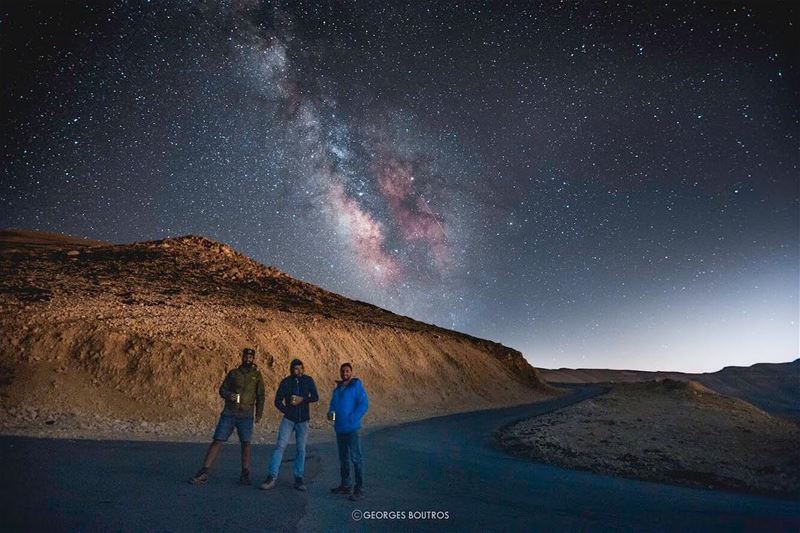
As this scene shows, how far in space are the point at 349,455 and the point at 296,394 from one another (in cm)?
135

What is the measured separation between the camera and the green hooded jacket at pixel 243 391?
25.6 ft

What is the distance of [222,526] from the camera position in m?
5.45

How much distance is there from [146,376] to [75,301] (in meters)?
6.15

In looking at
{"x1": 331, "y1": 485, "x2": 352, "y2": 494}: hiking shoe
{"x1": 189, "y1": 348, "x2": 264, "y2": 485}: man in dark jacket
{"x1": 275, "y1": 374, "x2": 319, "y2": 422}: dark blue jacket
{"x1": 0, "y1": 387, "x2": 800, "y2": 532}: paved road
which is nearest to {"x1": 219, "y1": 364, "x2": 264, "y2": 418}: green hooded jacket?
{"x1": 189, "y1": 348, "x2": 264, "y2": 485}: man in dark jacket

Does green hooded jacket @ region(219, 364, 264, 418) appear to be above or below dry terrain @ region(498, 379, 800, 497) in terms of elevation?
above

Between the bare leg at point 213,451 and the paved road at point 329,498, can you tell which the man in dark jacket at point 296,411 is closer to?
the paved road at point 329,498

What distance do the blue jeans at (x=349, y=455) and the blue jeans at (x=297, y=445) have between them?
2.05 ft

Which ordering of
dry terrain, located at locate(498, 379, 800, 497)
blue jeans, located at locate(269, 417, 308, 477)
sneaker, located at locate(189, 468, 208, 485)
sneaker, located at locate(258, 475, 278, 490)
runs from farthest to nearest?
dry terrain, located at locate(498, 379, 800, 497) < blue jeans, located at locate(269, 417, 308, 477) < sneaker, located at locate(189, 468, 208, 485) < sneaker, located at locate(258, 475, 278, 490)

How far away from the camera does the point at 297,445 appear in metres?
7.64

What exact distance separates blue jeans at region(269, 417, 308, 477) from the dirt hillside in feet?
29.8

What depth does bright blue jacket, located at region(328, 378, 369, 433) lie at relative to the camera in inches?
→ 295

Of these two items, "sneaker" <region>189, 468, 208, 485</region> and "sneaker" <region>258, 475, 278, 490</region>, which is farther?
"sneaker" <region>189, 468, 208, 485</region>

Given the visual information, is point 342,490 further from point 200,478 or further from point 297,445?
point 200,478

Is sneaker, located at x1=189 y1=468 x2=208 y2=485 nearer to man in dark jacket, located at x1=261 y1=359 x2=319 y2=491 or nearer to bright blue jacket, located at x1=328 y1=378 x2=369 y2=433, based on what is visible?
man in dark jacket, located at x1=261 y1=359 x2=319 y2=491
